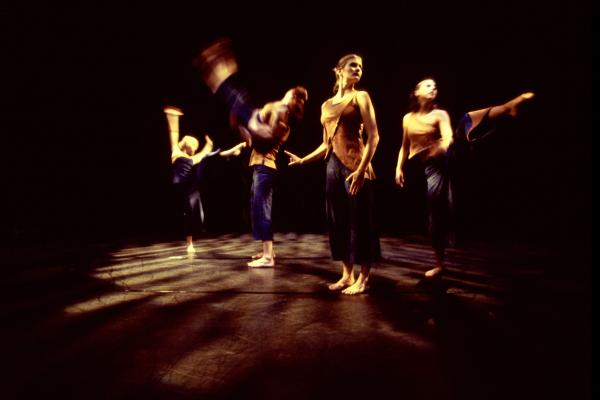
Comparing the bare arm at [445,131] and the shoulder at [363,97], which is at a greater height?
the shoulder at [363,97]

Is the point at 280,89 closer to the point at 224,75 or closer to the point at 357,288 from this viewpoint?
the point at 224,75

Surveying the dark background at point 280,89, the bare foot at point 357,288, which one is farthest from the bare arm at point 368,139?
the dark background at point 280,89

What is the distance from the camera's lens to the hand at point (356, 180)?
6.73ft

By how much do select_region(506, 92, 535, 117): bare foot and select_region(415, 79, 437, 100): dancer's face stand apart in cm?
72

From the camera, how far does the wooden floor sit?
106cm

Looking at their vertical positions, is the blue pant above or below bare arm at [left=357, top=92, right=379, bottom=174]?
below

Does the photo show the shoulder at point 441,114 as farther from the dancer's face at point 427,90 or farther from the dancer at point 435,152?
the dancer's face at point 427,90

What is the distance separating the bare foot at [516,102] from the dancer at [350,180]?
95 centimetres

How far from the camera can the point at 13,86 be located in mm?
5695

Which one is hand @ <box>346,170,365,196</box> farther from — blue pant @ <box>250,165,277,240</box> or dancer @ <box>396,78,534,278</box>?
blue pant @ <box>250,165,277,240</box>

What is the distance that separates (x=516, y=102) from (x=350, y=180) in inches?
48.3

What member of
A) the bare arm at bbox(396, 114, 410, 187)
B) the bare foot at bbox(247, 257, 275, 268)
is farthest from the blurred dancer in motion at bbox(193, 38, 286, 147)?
the bare foot at bbox(247, 257, 275, 268)

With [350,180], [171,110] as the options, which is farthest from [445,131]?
[171,110]

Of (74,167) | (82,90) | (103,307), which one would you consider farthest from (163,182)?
(103,307)
